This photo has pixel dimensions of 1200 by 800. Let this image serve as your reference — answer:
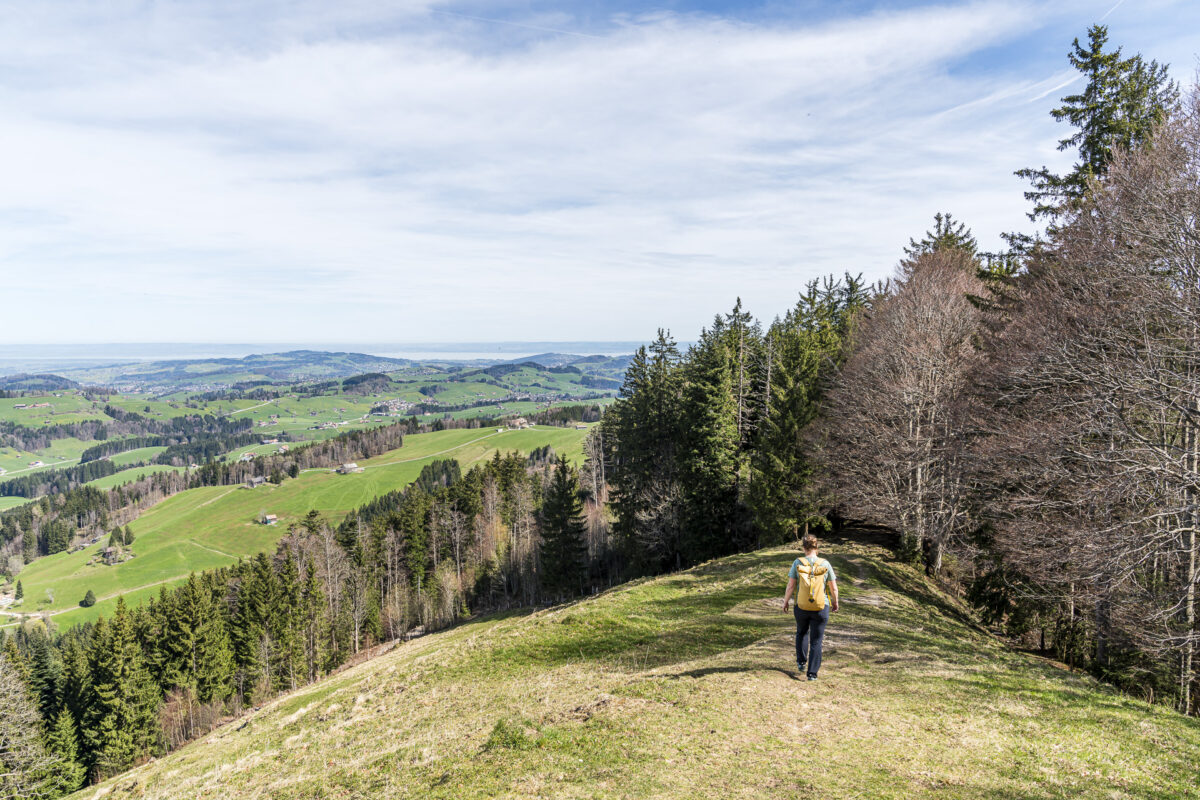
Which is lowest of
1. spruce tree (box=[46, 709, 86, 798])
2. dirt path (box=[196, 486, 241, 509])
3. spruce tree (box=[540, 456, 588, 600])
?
dirt path (box=[196, 486, 241, 509])

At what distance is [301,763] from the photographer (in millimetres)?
11211

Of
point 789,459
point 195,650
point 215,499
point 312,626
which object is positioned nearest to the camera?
point 789,459

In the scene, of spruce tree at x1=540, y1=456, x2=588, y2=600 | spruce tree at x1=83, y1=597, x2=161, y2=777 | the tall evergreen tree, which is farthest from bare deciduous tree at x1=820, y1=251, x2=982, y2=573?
spruce tree at x1=83, y1=597, x2=161, y2=777

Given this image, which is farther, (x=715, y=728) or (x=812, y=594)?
(x=812, y=594)

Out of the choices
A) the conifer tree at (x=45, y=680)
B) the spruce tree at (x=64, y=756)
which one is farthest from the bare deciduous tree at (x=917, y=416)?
the conifer tree at (x=45, y=680)

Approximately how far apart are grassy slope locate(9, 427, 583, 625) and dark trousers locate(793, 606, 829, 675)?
5364 inches

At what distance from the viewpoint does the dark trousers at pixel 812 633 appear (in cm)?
1103

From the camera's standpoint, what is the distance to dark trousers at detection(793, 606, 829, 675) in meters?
11.0

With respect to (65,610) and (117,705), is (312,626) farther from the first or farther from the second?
(65,610)

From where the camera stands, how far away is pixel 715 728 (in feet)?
30.9

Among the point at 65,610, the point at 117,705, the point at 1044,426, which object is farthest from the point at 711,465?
the point at 65,610

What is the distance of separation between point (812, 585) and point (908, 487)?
21.6 metres

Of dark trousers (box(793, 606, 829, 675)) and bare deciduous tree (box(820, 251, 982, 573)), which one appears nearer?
dark trousers (box(793, 606, 829, 675))

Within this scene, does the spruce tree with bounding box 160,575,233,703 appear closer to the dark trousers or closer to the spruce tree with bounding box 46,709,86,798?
the spruce tree with bounding box 46,709,86,798
